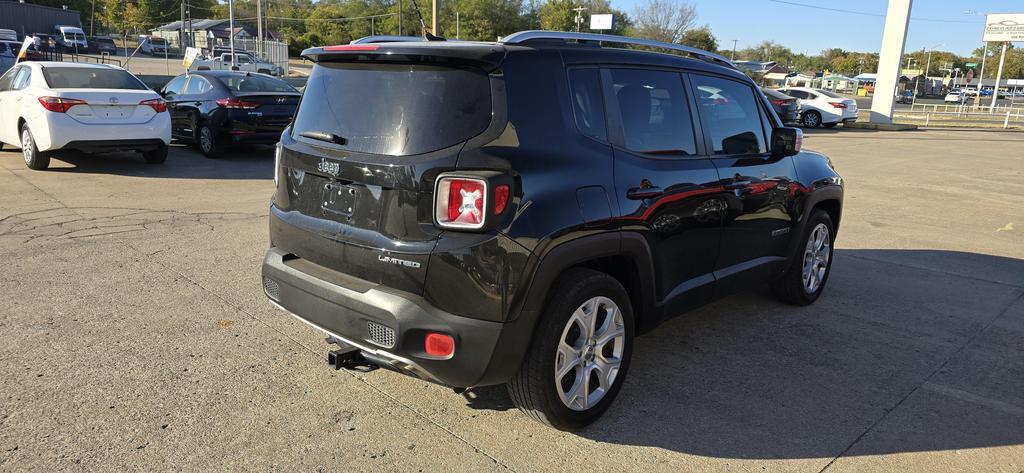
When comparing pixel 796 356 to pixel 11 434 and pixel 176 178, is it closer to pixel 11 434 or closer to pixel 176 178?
pixel 11 434

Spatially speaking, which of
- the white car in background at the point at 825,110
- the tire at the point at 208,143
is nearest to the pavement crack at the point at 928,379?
the tire at the point at 208,143

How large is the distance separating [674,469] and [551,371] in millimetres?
675

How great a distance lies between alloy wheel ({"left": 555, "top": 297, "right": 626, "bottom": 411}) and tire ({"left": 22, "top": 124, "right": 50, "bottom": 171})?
31.5 feet

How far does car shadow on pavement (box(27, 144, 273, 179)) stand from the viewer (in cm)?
1047

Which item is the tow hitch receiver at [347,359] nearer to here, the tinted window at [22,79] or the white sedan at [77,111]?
the white sedan at [77,111]

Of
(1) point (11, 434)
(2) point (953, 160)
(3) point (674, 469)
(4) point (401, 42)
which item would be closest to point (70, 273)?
(1) point (11, 434)

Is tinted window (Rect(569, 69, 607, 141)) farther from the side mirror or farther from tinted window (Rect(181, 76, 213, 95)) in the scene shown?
tinted window (Rect(181, 76, 213, 95))

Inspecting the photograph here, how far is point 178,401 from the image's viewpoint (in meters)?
3.54

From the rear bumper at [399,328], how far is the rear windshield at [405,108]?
61 centimetres

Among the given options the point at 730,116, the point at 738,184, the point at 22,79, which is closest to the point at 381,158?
the point at 738,184

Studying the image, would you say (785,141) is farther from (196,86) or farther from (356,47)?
(196,86)

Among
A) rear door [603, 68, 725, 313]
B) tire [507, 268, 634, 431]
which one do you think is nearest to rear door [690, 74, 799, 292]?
rear door [603, 68, 725, 313]

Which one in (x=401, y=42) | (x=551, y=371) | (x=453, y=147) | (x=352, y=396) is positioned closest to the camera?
(x=453, y=147)

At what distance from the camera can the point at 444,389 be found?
3.80 m
